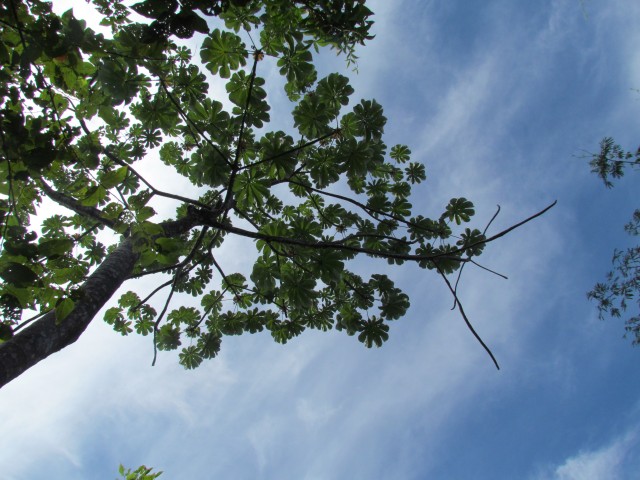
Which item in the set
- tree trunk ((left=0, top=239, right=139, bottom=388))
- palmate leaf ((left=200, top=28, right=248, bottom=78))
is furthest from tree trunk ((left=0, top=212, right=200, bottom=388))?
palmate leaf ((left=200, top=28, right=248, bottom=78))

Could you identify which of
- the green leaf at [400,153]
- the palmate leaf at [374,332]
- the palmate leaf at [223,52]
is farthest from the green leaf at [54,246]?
the green leaf at [400,153]

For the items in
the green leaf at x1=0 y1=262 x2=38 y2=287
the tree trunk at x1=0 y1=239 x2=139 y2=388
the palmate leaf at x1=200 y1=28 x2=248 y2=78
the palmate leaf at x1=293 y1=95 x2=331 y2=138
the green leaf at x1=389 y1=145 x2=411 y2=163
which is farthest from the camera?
the green leaf at x1=389 y1=145 x2=411 y2=163

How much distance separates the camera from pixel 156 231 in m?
1.93

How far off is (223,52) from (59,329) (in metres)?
3.15

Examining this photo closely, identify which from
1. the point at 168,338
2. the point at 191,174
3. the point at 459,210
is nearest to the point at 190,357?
the point at 168,338

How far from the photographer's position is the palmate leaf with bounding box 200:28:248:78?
4.06 metres

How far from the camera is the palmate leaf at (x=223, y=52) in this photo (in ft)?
13.3

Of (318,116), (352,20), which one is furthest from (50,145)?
(318,116)

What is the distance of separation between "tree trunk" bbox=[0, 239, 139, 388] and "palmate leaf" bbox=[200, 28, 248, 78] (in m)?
2.26

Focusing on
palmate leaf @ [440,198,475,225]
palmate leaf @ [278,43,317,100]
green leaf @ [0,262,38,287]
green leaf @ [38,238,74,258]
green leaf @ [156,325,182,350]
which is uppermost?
palmate leaf @ [440,198,475,225]

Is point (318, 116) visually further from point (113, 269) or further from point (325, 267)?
point (113, 269)

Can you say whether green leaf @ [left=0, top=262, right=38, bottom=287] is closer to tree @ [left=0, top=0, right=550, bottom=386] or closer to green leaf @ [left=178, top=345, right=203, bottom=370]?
tree @ [left=0, top=0, right=550, bottom=386]

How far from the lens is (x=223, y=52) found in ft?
13.6

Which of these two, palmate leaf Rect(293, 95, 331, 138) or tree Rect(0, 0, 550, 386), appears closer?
tree Rect(0, 0, 550, 386)
